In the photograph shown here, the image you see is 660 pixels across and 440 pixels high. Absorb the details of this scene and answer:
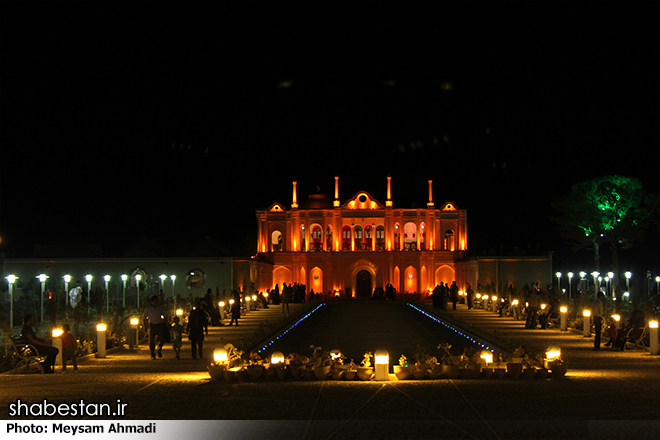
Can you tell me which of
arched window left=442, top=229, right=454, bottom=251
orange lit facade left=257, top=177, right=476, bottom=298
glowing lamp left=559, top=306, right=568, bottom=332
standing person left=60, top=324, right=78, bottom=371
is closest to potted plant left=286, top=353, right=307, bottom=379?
standing person left=60, top=324, right=78, bottom=371

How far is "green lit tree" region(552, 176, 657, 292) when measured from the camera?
57188 mm

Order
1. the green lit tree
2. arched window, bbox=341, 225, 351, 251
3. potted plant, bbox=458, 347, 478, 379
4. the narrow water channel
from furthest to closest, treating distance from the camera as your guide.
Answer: arched window, bbox=341, 225, 351, 251 < the green lit tree < the narrow water channel < potted plant, bbox=458, 347, 478, 379

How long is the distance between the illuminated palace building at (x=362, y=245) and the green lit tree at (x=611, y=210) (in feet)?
29.3

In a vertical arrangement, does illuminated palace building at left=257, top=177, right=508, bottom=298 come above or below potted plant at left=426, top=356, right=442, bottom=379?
above

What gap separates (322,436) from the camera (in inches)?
372

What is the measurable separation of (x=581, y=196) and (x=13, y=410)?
51.8 metres

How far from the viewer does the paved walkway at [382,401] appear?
9766 millimetres

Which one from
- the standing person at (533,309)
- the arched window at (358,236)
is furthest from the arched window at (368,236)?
the standing person at (533,309)

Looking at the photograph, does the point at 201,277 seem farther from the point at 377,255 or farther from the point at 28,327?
the point at 28,327

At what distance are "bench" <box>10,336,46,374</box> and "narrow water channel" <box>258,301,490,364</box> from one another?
5.38 m

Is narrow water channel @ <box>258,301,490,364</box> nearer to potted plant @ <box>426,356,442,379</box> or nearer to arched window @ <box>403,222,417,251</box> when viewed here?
potted plant @ <box>426,356,442,379</box>

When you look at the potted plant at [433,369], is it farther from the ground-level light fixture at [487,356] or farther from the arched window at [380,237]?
the arched window at [380,237]

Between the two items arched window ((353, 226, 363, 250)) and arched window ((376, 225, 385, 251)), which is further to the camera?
arched window ((353, 226, 363, 250))

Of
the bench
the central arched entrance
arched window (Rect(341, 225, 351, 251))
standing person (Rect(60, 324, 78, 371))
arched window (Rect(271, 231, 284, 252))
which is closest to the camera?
the bench
